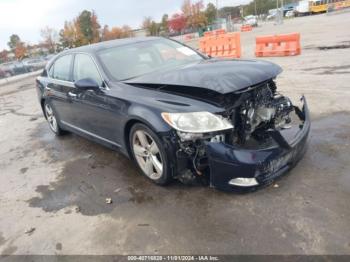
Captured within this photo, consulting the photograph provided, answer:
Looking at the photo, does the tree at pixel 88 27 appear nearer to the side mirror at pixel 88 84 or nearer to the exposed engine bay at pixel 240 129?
the side mirror at pixel 88 84

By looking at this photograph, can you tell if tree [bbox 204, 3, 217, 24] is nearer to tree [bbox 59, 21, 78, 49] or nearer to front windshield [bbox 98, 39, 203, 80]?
tree [bbox 59, 21, 78, 49]

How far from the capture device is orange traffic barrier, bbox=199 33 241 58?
14109 mm

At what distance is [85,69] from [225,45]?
11.0 m

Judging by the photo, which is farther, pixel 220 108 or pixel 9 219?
pixel 9 219

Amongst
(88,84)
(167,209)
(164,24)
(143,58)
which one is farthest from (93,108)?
(164,24)

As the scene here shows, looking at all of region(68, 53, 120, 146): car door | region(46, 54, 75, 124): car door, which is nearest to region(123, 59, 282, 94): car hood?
region(68, 53, 120, 146): car door

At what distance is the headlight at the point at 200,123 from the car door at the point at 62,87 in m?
2.44

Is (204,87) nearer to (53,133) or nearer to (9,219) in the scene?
(9,219)

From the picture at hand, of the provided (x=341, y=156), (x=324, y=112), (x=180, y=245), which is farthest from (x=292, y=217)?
(x=324, y=112)

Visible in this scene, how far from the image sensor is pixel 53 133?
681cm

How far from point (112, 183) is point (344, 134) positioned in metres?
3.25

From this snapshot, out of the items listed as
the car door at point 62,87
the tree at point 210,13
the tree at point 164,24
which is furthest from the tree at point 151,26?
the car door at point 62,87

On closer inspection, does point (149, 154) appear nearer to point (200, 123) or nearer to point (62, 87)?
point (200, 123)

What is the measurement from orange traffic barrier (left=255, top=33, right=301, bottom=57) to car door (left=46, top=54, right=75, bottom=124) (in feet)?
31.2
